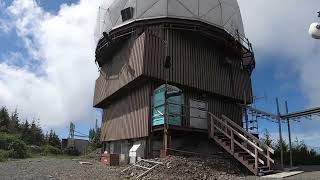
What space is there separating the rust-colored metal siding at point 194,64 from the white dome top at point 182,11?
112 centimetres

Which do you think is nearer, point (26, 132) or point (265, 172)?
point (265, 172)

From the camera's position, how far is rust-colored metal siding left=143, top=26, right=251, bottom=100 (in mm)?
20531

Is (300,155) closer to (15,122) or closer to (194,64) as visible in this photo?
(194,64)

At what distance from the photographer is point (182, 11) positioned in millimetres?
22031

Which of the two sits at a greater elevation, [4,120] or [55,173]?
[4,120]

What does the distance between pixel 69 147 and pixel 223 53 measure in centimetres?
2810

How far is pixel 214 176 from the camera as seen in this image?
575 inches

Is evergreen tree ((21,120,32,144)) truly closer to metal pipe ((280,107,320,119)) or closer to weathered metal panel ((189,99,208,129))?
weathered metal panel ((189,99,208,129))

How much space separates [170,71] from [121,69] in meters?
4.16

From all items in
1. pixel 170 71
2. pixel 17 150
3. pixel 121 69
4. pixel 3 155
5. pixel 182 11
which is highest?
pixel 182 11

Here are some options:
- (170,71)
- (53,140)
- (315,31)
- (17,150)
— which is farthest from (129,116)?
(53,140)

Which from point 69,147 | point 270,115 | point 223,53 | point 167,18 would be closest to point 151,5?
point 167,18

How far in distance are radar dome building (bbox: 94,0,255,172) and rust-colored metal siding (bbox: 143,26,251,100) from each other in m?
0.06

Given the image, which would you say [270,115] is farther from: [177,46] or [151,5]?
[151,5]
